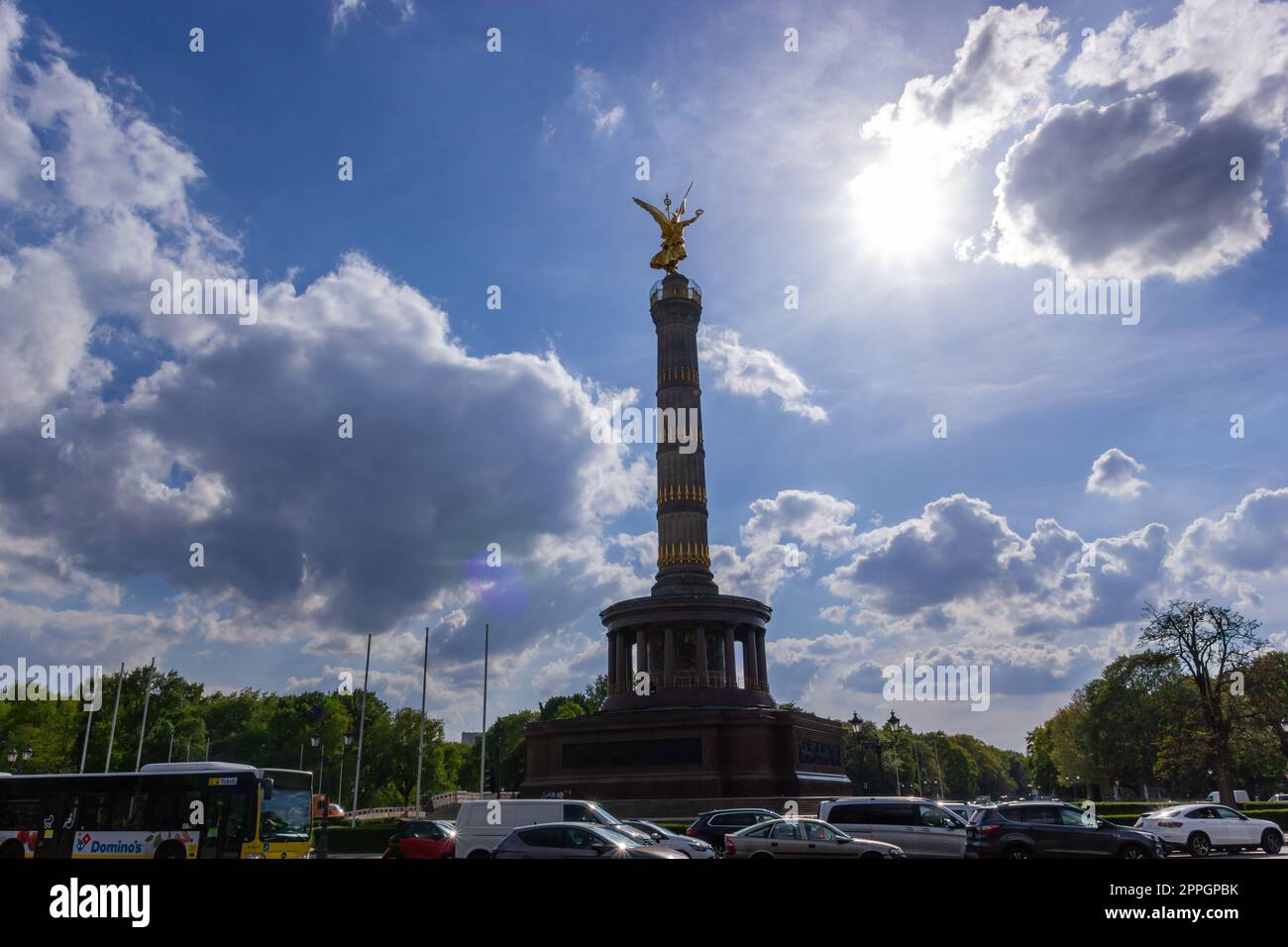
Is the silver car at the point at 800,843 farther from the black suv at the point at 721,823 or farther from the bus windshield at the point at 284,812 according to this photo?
the bus windshield at the point at 284,812

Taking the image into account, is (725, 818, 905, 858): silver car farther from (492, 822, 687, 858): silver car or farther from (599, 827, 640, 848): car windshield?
(492, 822, 687, 858): silver car

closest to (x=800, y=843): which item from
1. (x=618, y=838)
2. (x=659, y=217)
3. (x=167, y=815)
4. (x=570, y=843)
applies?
(x=618, y=838)

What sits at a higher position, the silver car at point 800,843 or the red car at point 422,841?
the silver car at point 800,843

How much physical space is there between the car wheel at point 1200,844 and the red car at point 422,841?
2123 centimetres

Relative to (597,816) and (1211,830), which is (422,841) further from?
(1211,830)

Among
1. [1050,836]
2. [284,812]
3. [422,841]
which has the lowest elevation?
[422,841]

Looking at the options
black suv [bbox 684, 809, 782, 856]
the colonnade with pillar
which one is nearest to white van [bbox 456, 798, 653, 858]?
black suv [bbox 684, 809, 782, 856]

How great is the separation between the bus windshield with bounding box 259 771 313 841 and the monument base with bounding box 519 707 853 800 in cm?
2565

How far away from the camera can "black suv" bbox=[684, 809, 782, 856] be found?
89.4 ft

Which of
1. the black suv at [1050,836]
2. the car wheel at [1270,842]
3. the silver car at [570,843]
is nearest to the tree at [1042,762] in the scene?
the car wheel at [1270,842]

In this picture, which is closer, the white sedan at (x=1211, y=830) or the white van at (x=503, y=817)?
the white van at (x=503, y=817)

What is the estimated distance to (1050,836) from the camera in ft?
67.9

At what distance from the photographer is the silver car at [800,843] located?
19.5m

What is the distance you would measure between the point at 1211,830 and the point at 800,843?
47.8ft
